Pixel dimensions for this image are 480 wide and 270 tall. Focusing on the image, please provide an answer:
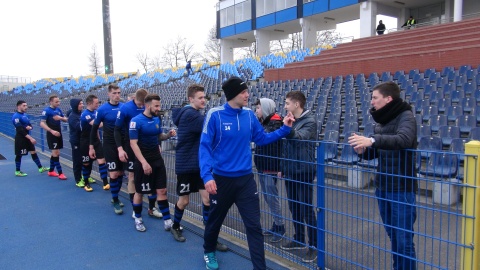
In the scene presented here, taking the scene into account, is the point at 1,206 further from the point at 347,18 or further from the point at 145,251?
the point at 347,18

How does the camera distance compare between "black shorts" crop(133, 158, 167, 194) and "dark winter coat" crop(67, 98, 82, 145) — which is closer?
"black shorts" crop(133, 158, 167, 194)

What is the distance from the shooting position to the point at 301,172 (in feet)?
10.7

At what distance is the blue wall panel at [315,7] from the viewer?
82.2 ft

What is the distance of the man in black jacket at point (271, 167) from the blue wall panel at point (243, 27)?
2951 centimetres

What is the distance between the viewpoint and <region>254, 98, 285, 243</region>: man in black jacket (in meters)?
3.57

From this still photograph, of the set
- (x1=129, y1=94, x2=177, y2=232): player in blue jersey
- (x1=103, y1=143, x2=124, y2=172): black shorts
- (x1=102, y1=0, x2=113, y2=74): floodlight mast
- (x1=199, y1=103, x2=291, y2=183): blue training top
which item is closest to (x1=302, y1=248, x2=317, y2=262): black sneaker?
(x1=199, y1=103, x2=291, y2=183): blue training top

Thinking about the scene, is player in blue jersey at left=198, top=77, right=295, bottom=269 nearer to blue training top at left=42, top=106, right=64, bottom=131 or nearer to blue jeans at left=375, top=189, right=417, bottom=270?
blue jeans at left=375, top=189, right=417, bottom=270

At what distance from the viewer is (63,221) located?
4.91m

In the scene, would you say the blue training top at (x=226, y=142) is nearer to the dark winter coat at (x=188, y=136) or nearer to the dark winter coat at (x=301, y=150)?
the dark winter coat at (x=301, y=150)

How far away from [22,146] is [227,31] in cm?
2868

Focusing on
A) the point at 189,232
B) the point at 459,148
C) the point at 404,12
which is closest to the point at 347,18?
the point at 404,12

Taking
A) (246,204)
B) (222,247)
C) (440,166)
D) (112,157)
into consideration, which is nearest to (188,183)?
(222,247)

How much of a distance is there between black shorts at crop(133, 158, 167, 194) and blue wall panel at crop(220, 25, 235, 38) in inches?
1221

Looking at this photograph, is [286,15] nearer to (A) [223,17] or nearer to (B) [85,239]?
(A) [223,17]
